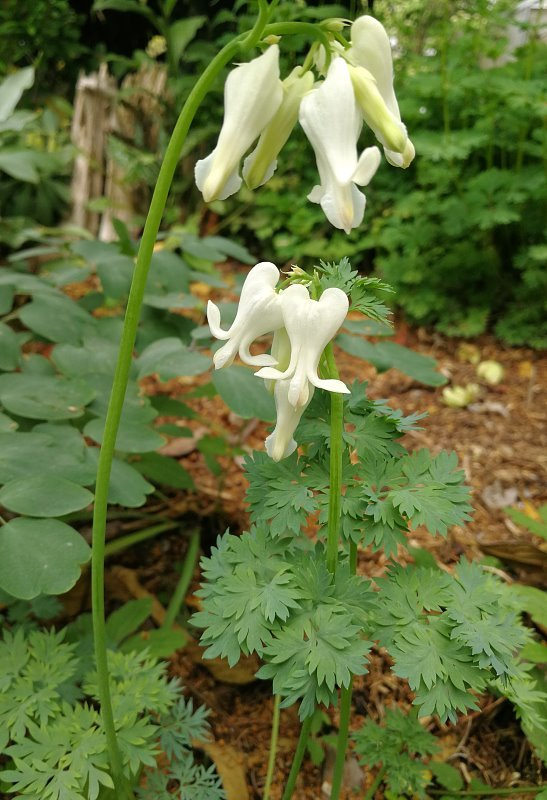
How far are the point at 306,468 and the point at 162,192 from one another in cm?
46

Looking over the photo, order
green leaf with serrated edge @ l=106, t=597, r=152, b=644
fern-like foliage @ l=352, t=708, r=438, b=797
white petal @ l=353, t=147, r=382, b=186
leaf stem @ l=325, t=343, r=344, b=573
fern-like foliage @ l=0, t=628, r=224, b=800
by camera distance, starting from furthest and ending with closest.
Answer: green leaf with serrated edge @ l=106, t=597, r=152, b=644
fern-like foliage @ l=352, t=708, r=438, b=797
fern-like foliage @ l=0, t=628, r=224, b=800
leaf stem @ l=325, t=343, r=344, b=573
white petal @ l=353, t=147, r=382, b=186

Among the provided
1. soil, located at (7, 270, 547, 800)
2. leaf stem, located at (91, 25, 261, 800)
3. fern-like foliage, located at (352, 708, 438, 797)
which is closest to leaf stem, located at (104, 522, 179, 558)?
soil, located at (7, 270, 547, 800)

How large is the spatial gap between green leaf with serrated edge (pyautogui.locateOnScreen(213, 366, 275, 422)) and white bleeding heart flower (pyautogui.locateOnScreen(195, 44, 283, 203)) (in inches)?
23.5

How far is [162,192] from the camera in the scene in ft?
2.71

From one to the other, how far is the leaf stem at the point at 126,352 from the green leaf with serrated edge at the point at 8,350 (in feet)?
2.25

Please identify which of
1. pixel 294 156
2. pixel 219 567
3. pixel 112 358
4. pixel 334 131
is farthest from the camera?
pixel 294 156

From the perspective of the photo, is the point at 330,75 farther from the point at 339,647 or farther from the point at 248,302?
the point at 339,647

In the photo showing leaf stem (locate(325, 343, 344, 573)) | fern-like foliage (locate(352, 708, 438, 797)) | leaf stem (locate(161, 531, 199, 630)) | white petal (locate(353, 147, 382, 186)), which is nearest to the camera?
white petal (locate(353, 147, 382, 186))

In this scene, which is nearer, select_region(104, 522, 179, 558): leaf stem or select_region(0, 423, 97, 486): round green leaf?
select_region(0, 423, 97, 486): round green leaf

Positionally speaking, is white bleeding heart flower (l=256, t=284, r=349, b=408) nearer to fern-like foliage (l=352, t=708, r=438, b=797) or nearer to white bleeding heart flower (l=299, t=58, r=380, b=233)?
white bleeding heart flower (l=299, t=58, r=380, b=233)

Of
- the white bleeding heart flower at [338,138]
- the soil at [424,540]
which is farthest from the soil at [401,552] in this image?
the white bleeding heart flower at [338,138]

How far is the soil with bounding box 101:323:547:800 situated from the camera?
1.34 m

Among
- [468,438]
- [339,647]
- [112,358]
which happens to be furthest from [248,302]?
[468,438]

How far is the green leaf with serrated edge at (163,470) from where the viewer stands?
5.35ft
